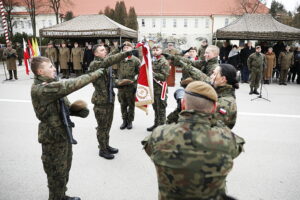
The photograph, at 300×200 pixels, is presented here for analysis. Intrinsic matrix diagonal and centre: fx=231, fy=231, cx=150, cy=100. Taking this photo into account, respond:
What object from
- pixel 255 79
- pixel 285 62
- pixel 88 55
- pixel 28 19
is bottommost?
pixel 255 79

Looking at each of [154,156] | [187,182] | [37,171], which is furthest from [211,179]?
Result: [37,171]

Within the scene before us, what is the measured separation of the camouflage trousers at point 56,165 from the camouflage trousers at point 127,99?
2904mm

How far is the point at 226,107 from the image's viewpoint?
243 cm

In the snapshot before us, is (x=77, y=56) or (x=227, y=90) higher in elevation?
(x=227, y=90)

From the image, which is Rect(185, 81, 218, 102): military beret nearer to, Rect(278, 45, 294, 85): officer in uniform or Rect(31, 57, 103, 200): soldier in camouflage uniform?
Rect(31, 57, 103, 200): soldier in camouflage uniform

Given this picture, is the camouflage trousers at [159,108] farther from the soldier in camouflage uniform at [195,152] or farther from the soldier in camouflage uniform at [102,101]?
the soldier in camouflage uniform at [195,152]

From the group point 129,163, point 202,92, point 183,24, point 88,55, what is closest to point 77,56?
point 88,55

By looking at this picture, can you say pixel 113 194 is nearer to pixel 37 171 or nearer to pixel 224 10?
pixel 37 171

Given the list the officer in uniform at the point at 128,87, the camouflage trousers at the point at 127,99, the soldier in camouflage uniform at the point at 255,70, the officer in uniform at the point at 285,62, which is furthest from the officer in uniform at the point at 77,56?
the officer in uniform at the point at 285,62

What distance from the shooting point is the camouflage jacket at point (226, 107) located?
93.0 inches

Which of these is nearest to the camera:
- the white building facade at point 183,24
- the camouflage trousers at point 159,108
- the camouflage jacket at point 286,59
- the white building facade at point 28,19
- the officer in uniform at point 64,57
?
the camouflage trousers at point 159,108

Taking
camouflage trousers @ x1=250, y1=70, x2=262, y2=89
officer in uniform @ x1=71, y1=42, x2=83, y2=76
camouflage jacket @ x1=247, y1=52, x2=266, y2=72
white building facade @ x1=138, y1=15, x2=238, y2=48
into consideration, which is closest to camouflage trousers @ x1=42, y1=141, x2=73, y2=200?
camouflage trousers @ x1=250, y1=70, x2=262, y2=89

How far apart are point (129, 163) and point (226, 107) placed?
7.62 ft

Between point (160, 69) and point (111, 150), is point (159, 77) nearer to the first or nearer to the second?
point (160, 69)
